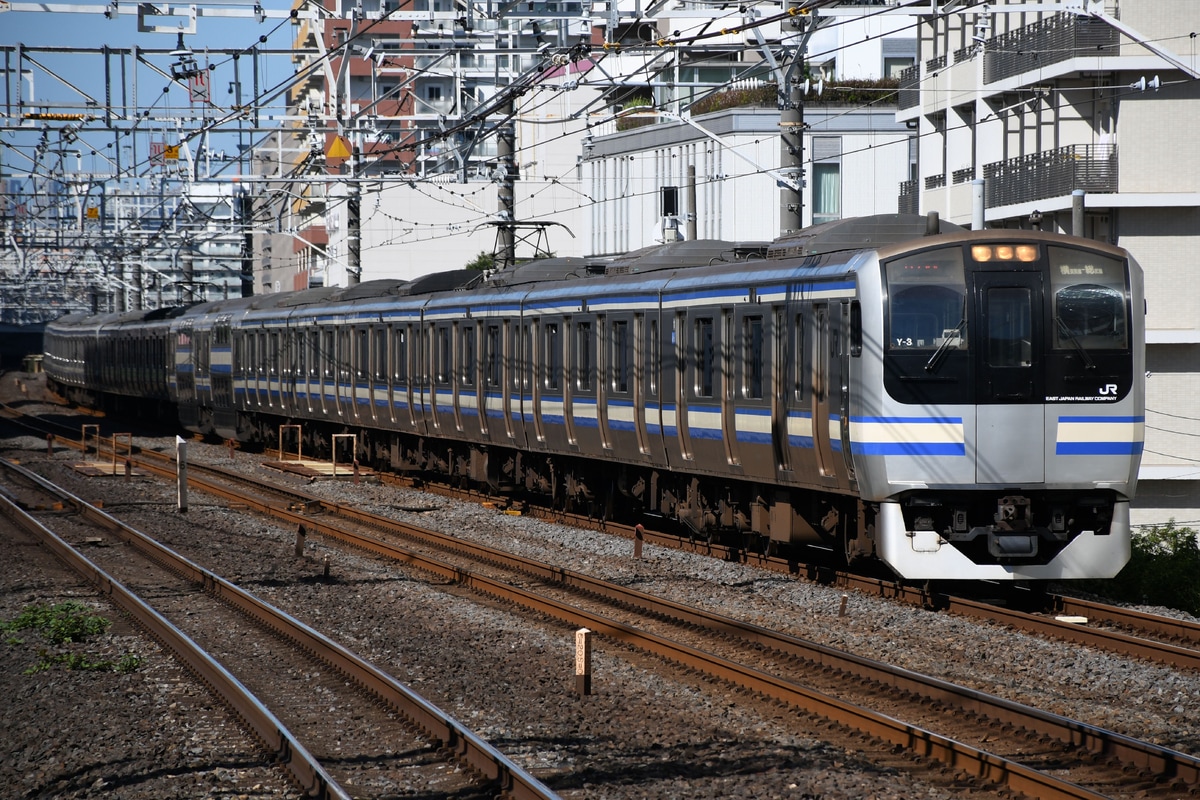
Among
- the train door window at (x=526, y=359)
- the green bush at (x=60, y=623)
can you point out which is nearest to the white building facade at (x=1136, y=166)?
the train door window at (x=526, y=359)

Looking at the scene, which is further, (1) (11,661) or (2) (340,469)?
(2) (340,469)

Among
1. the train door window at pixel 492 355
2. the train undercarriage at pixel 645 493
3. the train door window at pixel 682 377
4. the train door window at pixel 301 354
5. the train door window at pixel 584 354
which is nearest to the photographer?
the train undercarriage at pixel 645 493

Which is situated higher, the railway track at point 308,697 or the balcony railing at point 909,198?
the balcony railing at point 909,198

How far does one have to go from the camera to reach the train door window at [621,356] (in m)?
18.0

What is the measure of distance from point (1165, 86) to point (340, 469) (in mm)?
16961

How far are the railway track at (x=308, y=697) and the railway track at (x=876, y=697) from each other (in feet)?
6.67

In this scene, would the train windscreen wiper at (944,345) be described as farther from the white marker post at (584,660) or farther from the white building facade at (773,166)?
the white building facade at (773,166)

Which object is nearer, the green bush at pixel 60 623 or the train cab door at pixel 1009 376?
the train cab door at pixel 1009 376

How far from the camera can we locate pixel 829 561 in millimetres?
15805

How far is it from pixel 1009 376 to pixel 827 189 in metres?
37.3

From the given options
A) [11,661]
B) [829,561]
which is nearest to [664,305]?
[829,561]

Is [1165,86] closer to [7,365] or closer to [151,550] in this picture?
[151,550]

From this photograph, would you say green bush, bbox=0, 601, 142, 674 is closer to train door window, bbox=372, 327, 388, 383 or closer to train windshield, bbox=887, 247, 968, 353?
train windshield, bbox=887, 247, 968, 353

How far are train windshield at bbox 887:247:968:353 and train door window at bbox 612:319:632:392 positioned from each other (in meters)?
5.85
